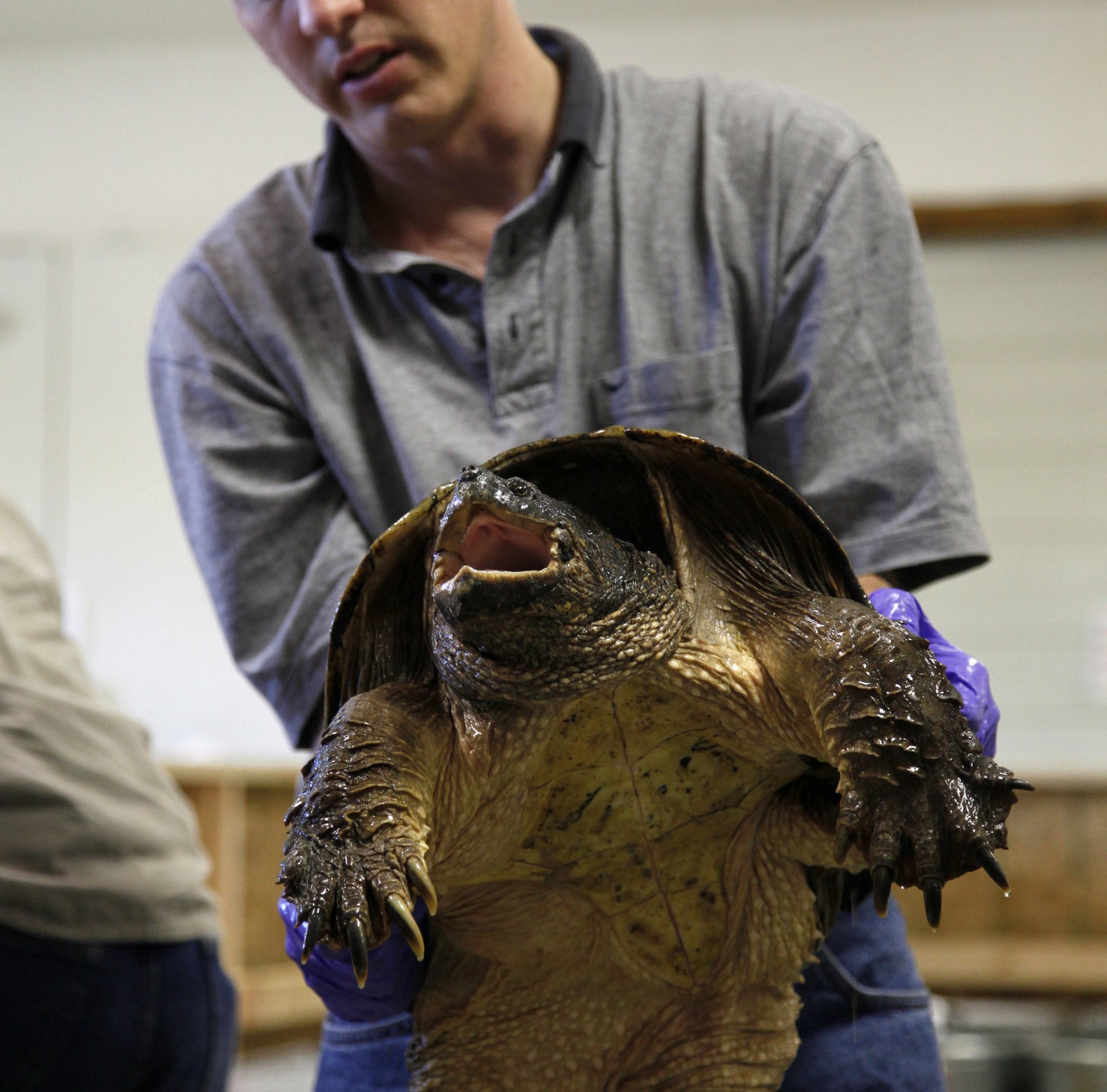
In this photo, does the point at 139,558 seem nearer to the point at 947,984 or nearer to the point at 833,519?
the point at 947,984

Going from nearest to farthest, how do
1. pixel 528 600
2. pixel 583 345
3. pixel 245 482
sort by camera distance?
pixel 528 600 < pixel 583 345 < pixel 245 482

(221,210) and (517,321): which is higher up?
(517,321)

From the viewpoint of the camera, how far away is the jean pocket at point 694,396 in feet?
4.80

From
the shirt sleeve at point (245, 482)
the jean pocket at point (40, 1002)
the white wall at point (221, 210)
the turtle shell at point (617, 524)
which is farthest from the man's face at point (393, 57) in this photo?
the white wall at point (221, 210)

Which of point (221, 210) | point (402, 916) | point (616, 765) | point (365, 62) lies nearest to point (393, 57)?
point (365, 62)

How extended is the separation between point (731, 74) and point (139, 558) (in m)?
3.05

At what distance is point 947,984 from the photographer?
4.45m

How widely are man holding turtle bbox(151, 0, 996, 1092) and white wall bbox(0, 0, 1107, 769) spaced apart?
3536 millimetres

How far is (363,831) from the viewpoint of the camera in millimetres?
996

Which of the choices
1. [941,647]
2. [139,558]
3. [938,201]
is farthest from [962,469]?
[139,558]

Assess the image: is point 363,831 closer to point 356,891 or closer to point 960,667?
point 356,891

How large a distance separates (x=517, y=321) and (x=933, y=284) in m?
3.95

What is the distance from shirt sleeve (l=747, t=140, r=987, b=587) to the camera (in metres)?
1.39

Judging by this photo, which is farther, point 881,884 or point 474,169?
point 474,169
